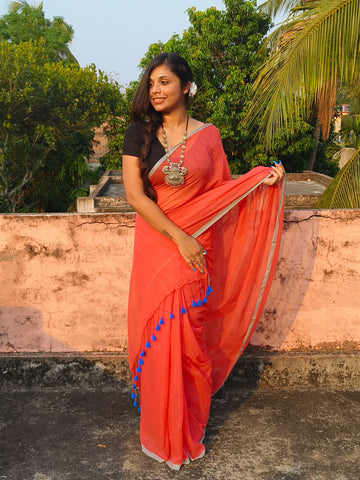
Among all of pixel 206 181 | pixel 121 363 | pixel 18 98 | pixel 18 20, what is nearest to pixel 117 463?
pixel 121 363

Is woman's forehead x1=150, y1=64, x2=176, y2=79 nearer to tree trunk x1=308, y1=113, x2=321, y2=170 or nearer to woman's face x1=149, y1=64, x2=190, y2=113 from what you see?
woman's face x1=149, y1=64, x2=190, y2=113

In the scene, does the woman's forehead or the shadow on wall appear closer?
the woman's forehead

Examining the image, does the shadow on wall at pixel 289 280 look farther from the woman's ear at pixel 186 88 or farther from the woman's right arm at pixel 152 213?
the woman's ear at pixel 186 88

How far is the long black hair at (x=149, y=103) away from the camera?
2.32m

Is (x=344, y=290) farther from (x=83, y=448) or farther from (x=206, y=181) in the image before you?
(x=83, y=448)

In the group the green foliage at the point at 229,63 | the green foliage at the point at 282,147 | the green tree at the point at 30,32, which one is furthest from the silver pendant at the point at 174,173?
the green tree at the point at 30,32

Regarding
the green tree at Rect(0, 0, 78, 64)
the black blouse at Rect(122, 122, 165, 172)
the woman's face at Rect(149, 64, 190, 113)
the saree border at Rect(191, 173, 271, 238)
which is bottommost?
the saree border at Rect(191, 173, 271, 238)

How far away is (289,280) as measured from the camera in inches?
129

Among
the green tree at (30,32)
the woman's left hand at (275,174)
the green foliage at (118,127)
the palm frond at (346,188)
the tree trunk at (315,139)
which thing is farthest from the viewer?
the green tree at (30,32)

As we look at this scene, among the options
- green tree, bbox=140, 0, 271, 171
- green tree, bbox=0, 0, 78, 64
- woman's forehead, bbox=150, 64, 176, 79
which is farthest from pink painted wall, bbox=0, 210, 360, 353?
green tree, bbox=0, 0, 78, 64

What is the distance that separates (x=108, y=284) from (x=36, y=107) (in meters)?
11.9

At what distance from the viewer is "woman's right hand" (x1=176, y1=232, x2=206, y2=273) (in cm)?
239

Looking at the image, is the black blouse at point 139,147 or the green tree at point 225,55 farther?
the green tree at point 225,55

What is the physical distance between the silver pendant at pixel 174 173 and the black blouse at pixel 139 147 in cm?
7
